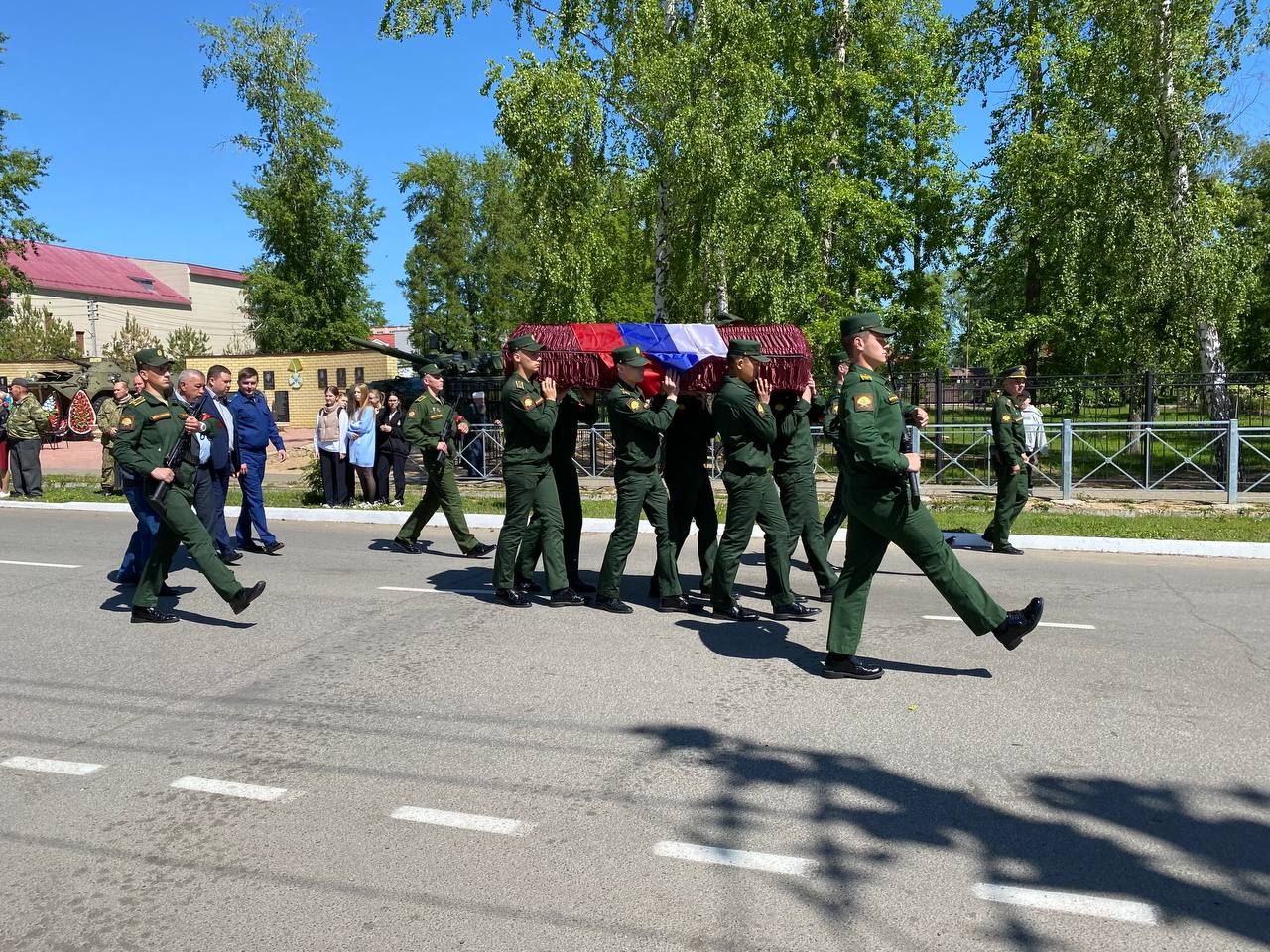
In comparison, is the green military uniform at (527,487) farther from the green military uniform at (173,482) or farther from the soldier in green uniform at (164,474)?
the green military uniform at (173,482)

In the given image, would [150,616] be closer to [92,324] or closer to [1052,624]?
[1052,624]

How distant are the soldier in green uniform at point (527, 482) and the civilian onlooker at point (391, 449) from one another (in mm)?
6992

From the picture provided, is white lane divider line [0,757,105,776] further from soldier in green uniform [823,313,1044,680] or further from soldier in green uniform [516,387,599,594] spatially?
soldier in green uniform [823,313,1044,680]

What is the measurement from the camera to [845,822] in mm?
3686

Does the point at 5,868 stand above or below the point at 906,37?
below

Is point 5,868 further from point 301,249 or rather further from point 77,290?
point 77,290

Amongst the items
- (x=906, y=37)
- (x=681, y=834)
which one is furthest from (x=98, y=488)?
(x=906, y=37)

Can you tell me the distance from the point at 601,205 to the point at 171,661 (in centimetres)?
1546

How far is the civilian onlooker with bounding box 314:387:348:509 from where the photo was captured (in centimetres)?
1367

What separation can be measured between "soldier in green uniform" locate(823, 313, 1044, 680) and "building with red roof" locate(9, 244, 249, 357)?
59.1 meters

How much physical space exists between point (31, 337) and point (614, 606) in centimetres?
4787

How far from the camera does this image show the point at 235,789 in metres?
4.09

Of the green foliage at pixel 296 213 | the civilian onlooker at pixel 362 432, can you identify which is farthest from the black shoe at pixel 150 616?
the green foliage at pixel 296 213

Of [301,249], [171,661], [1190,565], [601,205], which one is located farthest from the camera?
[301,249]
